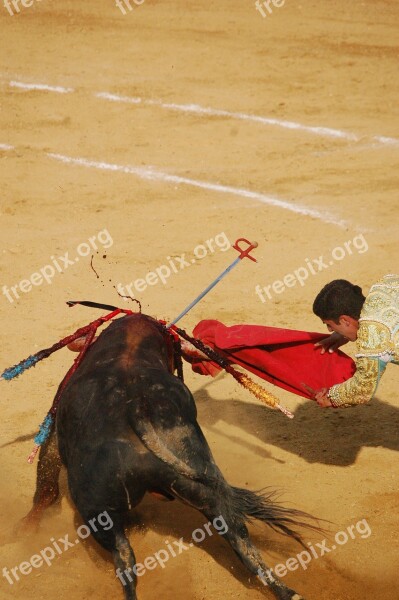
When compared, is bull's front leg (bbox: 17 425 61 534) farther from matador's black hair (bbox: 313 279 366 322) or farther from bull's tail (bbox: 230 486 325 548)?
matador's black hair (bbox: 313 279 366 322)

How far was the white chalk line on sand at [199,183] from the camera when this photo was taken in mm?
8242

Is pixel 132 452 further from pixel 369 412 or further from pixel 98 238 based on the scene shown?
pixel 98 238

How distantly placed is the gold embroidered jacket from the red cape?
1.30ft

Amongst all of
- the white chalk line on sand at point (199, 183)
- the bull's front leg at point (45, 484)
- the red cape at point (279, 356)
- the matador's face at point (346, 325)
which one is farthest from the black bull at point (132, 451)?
the white chalk line on sand at point (199, 183)

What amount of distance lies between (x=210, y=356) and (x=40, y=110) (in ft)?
20.0

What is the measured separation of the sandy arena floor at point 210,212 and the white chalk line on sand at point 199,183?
2cm

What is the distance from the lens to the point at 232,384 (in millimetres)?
6102

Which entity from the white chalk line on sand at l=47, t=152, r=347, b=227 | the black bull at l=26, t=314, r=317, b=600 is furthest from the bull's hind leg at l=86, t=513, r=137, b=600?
the white chalk line on sand at l=47, t=152, r=347, b=227

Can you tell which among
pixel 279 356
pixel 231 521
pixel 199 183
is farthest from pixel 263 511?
pixel 199 183

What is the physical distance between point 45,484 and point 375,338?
1799mm

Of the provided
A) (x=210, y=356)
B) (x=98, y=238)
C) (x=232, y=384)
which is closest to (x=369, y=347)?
(x=210, y=356)

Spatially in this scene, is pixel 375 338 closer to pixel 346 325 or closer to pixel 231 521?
pixel 346 325

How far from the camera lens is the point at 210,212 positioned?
8211 mm

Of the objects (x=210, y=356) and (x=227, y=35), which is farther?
(x=227, y=35)
